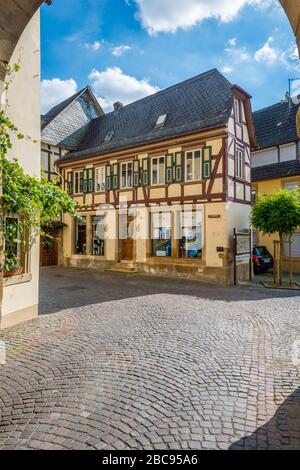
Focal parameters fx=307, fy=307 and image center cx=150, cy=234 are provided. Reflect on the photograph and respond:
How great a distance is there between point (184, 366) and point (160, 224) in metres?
10.6

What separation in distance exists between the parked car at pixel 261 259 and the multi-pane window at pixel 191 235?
13.5ft

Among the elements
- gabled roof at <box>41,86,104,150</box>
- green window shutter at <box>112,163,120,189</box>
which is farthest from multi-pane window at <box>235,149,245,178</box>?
gabled roof at <box>41,86,104,150</box>

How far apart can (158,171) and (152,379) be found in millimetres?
11866

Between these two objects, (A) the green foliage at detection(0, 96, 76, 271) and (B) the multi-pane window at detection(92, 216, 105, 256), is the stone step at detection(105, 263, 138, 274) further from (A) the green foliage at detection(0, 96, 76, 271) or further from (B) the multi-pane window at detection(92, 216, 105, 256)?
(A) the green foliage at detection(0, 96, 76, 271)

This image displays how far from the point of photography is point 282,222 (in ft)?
38.0

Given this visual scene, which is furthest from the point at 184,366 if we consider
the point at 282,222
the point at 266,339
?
the point at 282,222

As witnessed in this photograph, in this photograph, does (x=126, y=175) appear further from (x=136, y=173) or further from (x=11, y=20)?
(x=11, y=20)

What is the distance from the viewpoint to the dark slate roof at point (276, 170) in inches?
649

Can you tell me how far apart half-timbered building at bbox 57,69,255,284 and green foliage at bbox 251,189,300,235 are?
1317mm

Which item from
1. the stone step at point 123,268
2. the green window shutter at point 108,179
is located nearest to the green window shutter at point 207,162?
the green window shutter at point 108,179

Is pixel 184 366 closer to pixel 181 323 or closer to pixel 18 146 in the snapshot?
pixel 181 323

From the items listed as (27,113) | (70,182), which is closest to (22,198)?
(27,113)

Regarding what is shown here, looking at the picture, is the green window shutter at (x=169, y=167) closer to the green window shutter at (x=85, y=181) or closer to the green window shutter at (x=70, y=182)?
the green window shutter at (x=85, y=181)
